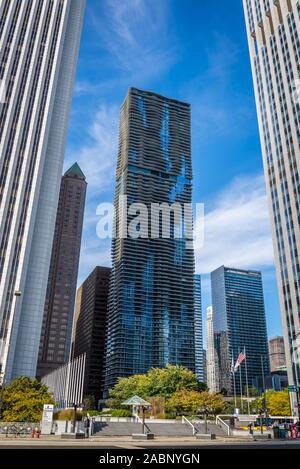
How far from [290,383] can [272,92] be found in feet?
250

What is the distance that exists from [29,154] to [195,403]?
231ft

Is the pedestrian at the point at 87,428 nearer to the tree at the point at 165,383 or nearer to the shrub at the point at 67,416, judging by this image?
the shrub at the point at 67,416

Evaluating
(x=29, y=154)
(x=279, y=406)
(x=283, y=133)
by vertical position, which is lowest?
(x=279, y=406)

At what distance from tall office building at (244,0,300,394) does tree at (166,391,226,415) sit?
1291 inches

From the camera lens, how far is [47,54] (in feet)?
359

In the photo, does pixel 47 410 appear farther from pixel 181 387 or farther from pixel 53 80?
pixel 53 80

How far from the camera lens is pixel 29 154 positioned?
98188 mm

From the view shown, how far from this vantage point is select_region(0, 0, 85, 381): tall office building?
3531 inches

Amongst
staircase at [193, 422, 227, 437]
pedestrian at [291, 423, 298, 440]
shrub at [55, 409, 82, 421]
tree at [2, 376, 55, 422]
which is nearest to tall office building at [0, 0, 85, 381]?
tree at [2, 376, 55, 422]

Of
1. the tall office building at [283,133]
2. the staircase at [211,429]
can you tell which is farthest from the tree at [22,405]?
the tall office building at [283,133]

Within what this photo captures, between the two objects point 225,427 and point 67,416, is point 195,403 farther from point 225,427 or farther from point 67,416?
point 67,416

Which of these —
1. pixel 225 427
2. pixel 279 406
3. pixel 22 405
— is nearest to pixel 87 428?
pixel 22 405

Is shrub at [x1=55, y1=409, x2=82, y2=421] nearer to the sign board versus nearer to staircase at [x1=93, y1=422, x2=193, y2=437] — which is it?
the sign board
